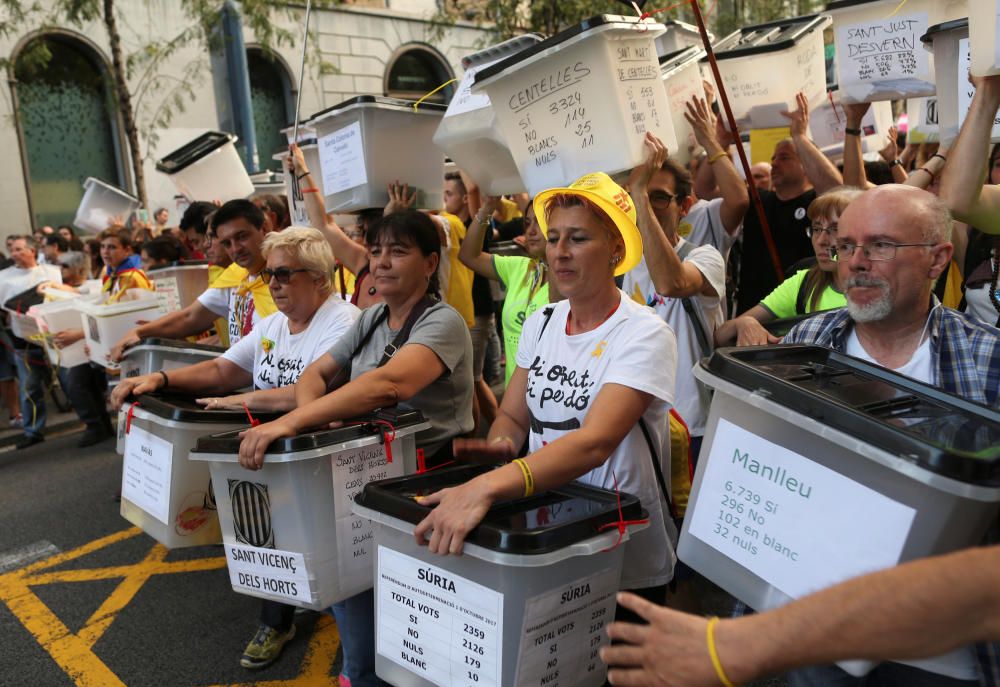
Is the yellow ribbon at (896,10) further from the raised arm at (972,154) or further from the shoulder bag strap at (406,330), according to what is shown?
the shoulder bag strap at (406,330)

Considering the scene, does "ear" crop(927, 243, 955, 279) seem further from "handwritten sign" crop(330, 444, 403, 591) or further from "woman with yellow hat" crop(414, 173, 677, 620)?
"handwritten sign" crop(330, 444, 403, 591)

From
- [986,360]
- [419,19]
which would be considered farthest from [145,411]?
[419,19]

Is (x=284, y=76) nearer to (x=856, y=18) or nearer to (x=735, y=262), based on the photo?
(x=735, y=262)

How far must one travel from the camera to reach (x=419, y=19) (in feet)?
58.4

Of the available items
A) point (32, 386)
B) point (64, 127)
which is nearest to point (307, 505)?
point (32, 386)

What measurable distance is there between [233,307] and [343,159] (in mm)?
1071

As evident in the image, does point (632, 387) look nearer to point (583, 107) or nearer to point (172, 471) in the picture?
point (583, 107)

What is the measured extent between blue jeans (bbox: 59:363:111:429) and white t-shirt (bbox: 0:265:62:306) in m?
1.09

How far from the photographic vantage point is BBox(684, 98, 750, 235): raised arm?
130 inches

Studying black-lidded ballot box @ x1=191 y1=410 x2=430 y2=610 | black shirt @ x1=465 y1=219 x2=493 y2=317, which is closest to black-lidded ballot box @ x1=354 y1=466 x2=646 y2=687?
black-lidded ballot box @ x1=191 y1=410 x2=430 y2=610

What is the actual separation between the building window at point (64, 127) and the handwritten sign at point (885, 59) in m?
13.6

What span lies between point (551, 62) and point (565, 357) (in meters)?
1.05

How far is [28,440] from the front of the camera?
731cm


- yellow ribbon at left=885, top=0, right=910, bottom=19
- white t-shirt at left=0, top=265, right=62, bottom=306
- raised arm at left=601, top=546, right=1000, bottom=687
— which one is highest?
yellow ribbon at left=885, top=0, right=910, bottom=19
